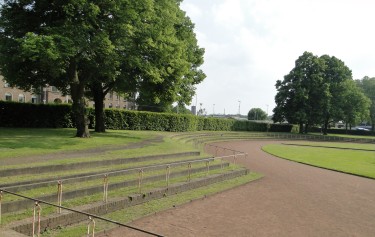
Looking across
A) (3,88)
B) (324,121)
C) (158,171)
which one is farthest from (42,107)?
(324,121)

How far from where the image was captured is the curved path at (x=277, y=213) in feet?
33.4

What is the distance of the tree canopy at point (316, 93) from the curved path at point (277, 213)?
52.6m

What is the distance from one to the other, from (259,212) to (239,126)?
57.4 meters

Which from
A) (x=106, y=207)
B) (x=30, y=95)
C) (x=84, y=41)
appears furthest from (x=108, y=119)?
(x=30, y=95)

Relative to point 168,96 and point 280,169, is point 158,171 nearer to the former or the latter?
point 280,169

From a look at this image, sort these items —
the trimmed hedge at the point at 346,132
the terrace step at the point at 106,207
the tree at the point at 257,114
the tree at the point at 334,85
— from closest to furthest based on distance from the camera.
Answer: the terrace step at the point at 106,207
the tree at the point at 334,85
the trimmed hedge at the point at 346,132
the tree at the point at 257,114

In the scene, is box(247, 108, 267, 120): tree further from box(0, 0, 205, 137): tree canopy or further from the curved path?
the curved path

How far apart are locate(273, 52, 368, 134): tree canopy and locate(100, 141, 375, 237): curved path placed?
52609 millimetres

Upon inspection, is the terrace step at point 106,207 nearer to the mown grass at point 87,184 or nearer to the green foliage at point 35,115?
the mown grass at point 87,184

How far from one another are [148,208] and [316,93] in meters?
65.5

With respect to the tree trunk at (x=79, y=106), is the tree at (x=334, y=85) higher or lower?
higher

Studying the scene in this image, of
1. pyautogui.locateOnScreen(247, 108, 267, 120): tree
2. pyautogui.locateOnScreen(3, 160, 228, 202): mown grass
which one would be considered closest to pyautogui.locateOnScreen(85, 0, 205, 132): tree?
pyautogui.locateOnScreen(3, 160, 228, 202): mown grass

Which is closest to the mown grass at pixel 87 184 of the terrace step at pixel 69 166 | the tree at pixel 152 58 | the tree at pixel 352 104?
the terrace step at pixel 69 166

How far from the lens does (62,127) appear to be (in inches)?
1299
